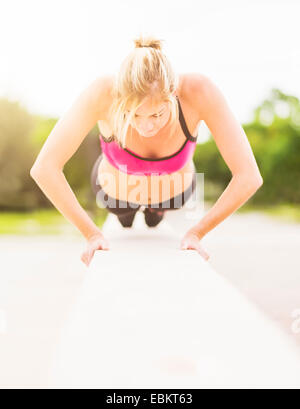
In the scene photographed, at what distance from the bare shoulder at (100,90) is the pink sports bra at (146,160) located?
0.23m

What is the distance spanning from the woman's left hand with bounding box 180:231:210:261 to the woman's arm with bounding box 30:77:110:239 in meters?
0.29

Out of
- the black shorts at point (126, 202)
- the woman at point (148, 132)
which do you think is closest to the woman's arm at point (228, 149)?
the woman at point (148, 132)

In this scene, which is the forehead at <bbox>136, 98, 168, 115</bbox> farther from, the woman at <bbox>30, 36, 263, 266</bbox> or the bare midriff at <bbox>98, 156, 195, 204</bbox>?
the bare midriff at <bbox>98, 156, 195, 204</bbox>

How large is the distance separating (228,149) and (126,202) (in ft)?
2.16

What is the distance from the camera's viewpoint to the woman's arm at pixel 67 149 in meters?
1.25

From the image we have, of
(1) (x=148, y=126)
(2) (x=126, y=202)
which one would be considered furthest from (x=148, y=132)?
(2) (x=126, y=202)

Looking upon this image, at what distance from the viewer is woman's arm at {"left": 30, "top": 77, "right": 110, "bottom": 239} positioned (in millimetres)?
1254

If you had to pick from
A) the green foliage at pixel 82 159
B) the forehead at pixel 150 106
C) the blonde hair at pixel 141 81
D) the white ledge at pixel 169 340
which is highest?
the green foliage at pixel 82 159

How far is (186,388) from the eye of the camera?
0.56m

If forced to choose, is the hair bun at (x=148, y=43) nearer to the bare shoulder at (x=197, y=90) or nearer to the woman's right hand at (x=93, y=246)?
the bare shoulder at (x=197, y=90)

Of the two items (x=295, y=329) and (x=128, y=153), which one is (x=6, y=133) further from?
(x=128, y=153)

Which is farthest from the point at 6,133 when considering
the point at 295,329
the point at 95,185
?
the point at 95,185

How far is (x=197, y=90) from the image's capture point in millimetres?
1311

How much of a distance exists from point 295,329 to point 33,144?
11615 mm
